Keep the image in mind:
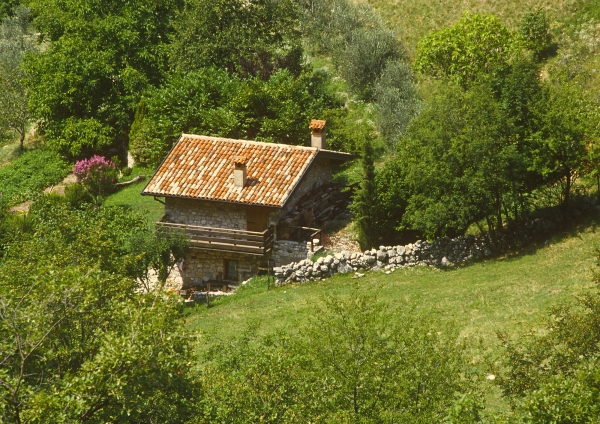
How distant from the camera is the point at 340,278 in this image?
4119 centimetres

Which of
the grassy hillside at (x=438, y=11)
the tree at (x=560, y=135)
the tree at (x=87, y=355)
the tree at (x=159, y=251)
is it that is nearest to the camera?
the tree at (x=87, y=355)

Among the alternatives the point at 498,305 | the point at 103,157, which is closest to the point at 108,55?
the point at 103,157

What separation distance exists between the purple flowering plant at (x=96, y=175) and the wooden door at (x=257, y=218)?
1504 cm

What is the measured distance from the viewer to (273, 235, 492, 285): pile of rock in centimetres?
4119

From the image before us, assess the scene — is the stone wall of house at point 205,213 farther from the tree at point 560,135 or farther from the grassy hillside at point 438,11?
the grassy hillside at point 438,11

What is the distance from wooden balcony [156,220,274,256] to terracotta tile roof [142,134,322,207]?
4.64 ft

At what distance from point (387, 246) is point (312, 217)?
4.45 m

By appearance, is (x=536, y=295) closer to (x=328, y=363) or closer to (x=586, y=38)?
(x=328, y=363)

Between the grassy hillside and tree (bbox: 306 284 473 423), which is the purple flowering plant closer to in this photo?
the grassy hillside

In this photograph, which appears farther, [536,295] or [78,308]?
[536,295]

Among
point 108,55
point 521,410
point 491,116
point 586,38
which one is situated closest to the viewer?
point 521,410

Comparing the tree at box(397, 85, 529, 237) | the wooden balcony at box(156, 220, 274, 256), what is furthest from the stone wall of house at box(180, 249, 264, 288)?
the tree at box(397, 85, 529, 237)

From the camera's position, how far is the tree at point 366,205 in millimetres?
42438

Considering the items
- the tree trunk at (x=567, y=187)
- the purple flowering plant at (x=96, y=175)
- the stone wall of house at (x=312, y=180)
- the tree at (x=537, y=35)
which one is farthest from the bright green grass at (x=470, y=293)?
the tree at (x=537, y=35)
